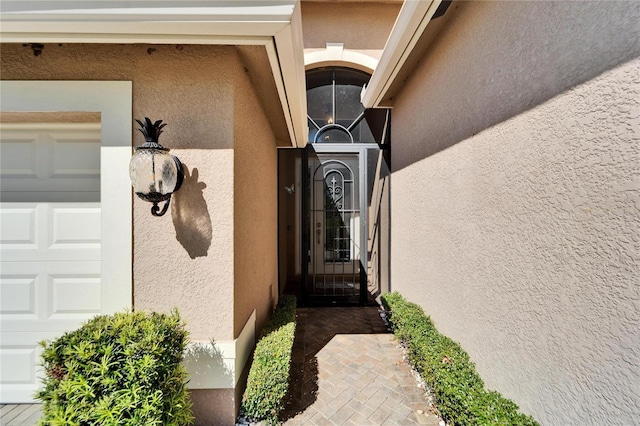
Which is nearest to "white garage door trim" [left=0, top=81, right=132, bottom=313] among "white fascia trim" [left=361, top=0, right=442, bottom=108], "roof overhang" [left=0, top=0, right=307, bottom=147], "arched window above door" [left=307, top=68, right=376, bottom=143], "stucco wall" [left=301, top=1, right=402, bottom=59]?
"roof overhang" [left=0, top=0, right=307, bottom=147]

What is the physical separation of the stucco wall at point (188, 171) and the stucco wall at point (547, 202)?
98.5 inches

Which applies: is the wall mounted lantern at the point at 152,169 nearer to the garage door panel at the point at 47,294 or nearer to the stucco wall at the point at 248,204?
the stucco wall at the point at 248,204

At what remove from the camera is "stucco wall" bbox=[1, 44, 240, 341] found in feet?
7.42

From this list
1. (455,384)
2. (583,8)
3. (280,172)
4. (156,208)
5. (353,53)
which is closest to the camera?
(583,8)

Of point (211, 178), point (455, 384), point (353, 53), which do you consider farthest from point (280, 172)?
point (455, 384)

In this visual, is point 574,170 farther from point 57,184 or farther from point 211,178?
point 57,184

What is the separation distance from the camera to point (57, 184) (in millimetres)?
2486

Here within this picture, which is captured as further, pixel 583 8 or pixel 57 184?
pixel 57 184

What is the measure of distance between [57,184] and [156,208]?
1363 millimetres

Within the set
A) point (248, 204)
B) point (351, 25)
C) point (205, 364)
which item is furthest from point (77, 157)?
point (351, 25)

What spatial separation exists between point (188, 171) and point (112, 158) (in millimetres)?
704

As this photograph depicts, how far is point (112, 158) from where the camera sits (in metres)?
2.22

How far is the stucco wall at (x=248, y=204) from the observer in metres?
2.45

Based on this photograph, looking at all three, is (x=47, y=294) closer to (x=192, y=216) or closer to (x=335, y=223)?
(x=192, y=216)
